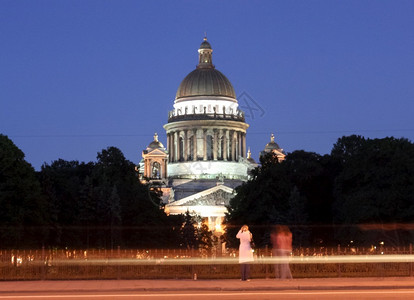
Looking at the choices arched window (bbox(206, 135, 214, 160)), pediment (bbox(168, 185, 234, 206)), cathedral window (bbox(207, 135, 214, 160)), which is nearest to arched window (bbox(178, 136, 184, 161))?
arched window (bbox(206, 135, 214, 160))

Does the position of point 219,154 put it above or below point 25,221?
above

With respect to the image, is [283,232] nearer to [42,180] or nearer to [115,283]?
[115,283]

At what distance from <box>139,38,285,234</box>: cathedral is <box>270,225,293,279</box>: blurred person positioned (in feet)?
472

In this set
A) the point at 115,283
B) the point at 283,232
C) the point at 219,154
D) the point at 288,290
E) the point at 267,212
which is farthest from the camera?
the point at 219,154

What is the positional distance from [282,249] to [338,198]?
56.4 meters

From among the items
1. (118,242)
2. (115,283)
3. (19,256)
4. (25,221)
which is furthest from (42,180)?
(115,283)

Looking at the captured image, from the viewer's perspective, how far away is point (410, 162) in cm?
8738

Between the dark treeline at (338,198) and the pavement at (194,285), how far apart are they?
4381 centimetres

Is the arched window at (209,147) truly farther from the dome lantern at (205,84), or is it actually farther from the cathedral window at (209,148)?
the dome lantern at (205,84)

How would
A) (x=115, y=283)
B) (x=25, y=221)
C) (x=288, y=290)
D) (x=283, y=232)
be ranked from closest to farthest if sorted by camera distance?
(x=288, y=290)
(x=115, y=283)
(x=283, y=232)
(x=25, y=221)

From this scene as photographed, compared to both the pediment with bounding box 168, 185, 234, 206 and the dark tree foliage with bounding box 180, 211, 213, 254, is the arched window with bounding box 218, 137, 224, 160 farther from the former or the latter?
the dark tree foliage with bounding box 180, 211, 213, 254

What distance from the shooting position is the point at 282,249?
3988 centimetres

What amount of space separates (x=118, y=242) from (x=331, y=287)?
194 ft

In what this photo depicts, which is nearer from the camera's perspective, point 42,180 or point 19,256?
point 19,256
